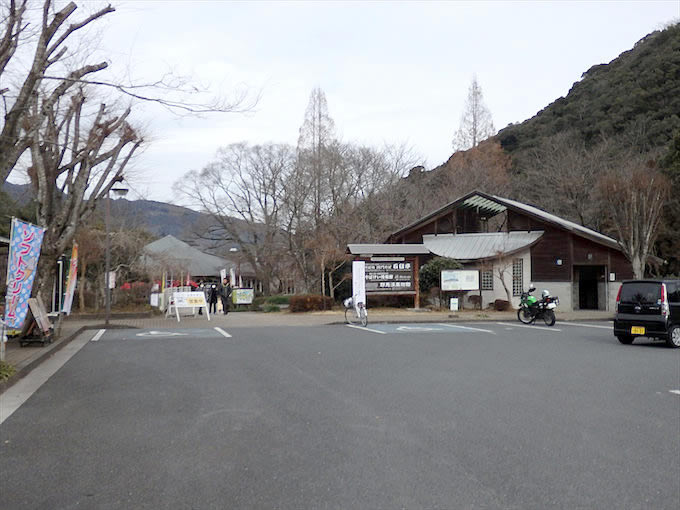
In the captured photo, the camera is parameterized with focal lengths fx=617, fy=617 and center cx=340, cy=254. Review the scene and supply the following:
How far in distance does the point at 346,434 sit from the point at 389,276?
853 inches

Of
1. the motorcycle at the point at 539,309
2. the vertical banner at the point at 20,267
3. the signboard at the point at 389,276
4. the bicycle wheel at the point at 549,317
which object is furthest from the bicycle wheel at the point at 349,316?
the vertical banner at the point at 20,267

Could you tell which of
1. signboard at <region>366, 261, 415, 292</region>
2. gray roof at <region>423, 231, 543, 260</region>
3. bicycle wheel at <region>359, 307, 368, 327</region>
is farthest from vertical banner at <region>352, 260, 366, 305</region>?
gray roof at <region>423, 231, 543, 260</region>

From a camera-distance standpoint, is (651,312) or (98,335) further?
(98,335)

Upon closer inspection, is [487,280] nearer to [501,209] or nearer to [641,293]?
[501,209]

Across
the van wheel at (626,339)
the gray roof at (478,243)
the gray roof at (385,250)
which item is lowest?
the van wheel at (626,339)

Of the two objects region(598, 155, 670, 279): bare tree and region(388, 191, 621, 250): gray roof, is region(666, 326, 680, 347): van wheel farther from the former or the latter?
region(388, 191, 621, 250): gray roof

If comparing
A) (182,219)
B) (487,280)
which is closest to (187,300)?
(487,280)

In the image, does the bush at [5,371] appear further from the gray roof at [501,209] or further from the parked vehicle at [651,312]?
the gray roof at [501,209]

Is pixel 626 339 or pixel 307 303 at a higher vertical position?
pixel 307 303

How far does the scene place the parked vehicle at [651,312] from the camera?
15.0 meters

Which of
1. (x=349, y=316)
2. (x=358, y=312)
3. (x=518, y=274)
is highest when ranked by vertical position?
(x=518, y=274)

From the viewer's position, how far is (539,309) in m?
22.1

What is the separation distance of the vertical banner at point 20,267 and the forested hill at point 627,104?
37.7 metres

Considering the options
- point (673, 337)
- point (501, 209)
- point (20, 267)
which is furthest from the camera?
point (501, 209)
